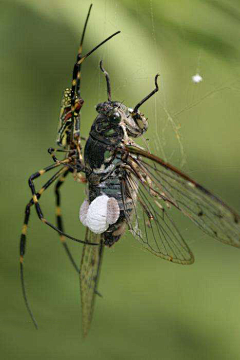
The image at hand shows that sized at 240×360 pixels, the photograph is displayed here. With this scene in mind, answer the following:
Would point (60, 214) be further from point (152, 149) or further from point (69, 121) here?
point (69, 121)

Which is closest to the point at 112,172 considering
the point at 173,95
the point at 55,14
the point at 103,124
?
the point at 103,124

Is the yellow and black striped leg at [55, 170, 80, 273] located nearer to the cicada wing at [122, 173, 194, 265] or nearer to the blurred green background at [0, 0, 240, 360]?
the blurred green background at [0, 0, 240, 360]

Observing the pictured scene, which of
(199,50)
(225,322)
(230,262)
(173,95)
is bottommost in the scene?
(225,322)

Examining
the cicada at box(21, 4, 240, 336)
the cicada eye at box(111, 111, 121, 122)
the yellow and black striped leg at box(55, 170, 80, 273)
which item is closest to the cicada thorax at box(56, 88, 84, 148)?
the cicada at box(21, 4, 240, 336)

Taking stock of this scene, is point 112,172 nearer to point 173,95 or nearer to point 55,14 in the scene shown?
point 173,95

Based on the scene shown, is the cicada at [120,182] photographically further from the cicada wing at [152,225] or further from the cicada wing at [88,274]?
the cicada wing at [88,274]

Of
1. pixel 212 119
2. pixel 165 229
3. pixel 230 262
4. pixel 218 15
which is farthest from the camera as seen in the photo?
pixel 230 262
